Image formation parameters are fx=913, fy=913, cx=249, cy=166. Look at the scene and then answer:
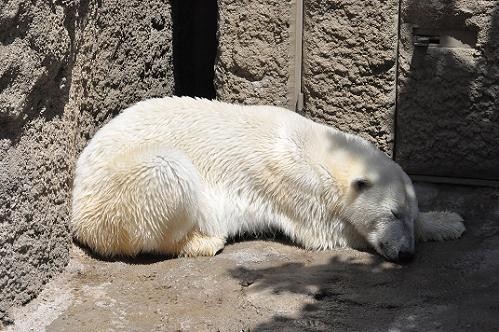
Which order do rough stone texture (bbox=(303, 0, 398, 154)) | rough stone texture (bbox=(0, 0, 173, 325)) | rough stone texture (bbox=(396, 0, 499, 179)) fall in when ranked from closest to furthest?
rough stone texture (bbox=(0, 0, 173, 325)), rough stone texture (bbox=(396, 0, 499, 179)), rough stone texture (bbox=(303, 0, 398, 154))

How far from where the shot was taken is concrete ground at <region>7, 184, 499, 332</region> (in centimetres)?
412

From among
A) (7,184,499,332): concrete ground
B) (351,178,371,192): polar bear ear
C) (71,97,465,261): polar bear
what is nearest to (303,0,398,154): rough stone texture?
(71,97,465,261): polar bear

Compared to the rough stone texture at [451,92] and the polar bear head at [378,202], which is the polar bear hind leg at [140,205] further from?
the rough stone texture at [451,92]

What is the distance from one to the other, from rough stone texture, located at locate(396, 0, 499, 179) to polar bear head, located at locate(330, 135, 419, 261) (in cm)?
61

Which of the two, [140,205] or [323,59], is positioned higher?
[323,59]

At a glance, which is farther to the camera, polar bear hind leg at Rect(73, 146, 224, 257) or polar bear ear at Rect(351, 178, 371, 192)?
polar bear ear at Rect(351, 178, 371, 192)

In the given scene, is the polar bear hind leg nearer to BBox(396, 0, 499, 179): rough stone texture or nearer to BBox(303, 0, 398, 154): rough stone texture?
BBox(303, 0, 398, 154): rough stone texture

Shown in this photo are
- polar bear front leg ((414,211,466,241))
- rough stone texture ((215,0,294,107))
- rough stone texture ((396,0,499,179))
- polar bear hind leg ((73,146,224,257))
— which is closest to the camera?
polar bear hind leg ((73,146,224,257))

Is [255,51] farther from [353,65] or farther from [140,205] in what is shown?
[140,205]

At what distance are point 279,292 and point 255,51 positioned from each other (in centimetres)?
182

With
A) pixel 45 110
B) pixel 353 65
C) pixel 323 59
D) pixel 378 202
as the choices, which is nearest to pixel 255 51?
pixel 323 59

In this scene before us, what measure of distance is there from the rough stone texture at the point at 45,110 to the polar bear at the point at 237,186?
0.68ft

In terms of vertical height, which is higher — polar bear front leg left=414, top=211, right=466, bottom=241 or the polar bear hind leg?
the polar bear hind leg

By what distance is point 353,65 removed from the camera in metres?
5.53
